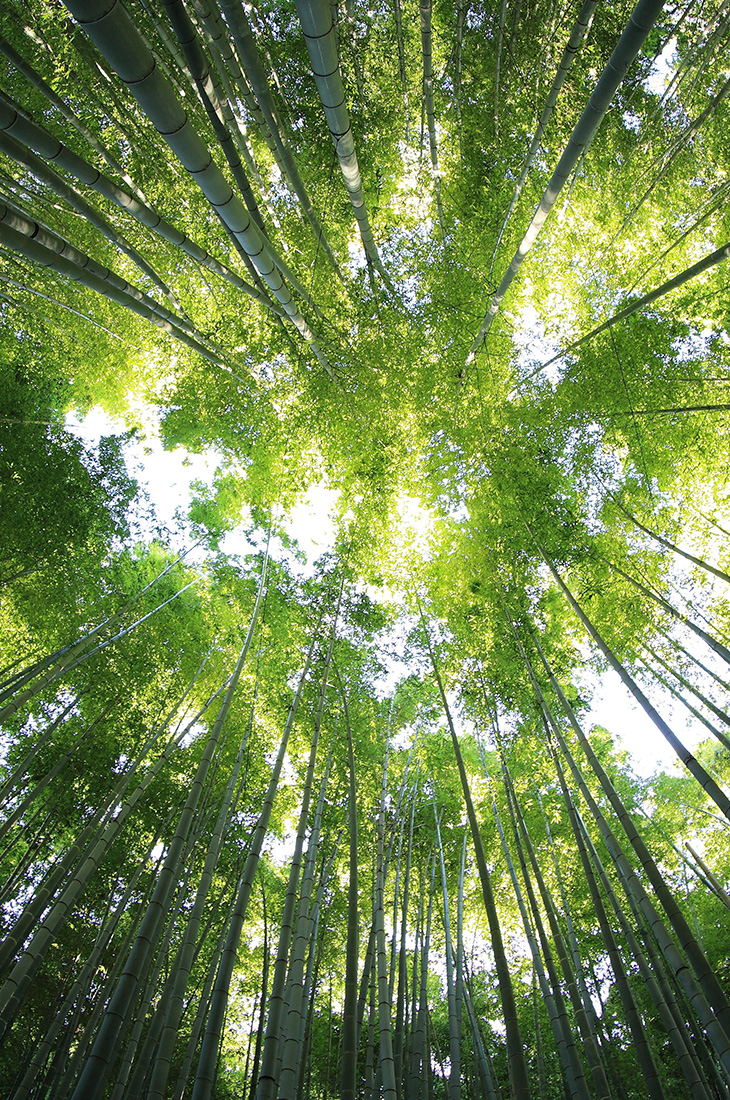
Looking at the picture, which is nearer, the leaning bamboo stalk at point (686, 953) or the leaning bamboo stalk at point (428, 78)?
the leaning bamboo stalk at point (686, 953)

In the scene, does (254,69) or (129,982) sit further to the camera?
(254,69)

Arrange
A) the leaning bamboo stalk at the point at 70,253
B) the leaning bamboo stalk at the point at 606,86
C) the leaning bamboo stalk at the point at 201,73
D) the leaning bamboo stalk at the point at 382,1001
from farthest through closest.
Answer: the leaning bamboo stalk at the point at 382,1001
the leaning bamboo stalk at the point at 70,253
the leaning bamboo stalk at the point at 606,86
the leaning bamboo stalk at the point at 201,73

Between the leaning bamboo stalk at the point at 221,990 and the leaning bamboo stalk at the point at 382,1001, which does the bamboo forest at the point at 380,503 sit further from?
the leaning bamboo stalk at the point at 221,990

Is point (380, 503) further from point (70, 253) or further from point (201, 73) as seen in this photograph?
point (201, 73)

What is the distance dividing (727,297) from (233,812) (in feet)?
22.9

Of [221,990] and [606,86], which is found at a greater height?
[606,86]

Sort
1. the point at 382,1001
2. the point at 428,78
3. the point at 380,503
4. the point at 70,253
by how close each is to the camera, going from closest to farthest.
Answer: the point at 70,253 → the point at 382,1001 → the point at 428,78 → the point at 380,503

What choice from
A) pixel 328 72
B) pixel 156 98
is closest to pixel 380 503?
pixel 328 72

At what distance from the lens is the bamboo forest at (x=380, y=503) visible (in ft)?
14.9

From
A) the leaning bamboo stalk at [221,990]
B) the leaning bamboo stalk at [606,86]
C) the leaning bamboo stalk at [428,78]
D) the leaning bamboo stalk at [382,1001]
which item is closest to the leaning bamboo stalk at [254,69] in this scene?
the leaning bamboo stalk at [428,78]

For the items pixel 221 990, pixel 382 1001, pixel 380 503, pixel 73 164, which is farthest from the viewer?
pixel 380 503

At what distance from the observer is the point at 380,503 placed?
241 inches

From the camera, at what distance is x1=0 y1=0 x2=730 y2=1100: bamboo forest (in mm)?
4551

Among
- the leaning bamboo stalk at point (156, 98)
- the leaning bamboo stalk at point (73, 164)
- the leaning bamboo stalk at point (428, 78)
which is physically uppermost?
the leaning bamboo stalk at point (428, 78)
